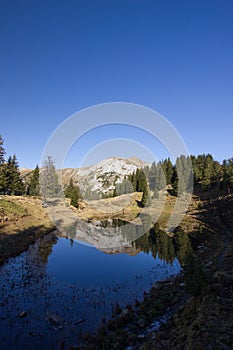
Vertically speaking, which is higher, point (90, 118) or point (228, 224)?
point (90, 118)

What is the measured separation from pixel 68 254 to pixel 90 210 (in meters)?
46.2

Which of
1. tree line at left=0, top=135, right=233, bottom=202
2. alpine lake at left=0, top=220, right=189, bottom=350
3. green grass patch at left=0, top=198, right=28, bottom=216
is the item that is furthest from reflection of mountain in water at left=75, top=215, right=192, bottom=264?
tree line at left=0, top=135, right=233, bottom=202

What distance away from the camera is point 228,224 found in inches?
1735

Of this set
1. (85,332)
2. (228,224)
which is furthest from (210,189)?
(85,332)

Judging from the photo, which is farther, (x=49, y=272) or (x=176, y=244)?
(x=176, y=244)

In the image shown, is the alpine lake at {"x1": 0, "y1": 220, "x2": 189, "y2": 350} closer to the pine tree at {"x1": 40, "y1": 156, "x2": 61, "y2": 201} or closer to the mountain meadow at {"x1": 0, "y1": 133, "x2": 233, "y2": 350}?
the mountain meadow at {"x1": 0, "y1": 133, "x2": 233, "y2": 350}

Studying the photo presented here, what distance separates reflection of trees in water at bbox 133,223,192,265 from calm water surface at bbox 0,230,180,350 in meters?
0.68

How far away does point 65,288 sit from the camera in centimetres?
1800

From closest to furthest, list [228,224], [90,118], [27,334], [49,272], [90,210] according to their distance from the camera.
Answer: [27,334] < [49,272] < [228,224] < [90,118] < [90,210]

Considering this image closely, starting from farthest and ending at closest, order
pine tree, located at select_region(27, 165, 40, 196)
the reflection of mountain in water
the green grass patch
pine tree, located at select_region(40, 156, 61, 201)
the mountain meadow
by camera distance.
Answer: pine tree, located at select_region(27, 165, 40, 196) < pine tree, located at select_region(40, 156, 61, 201) < the green grass patch < the reflection of mountain in water < the mountain meadow

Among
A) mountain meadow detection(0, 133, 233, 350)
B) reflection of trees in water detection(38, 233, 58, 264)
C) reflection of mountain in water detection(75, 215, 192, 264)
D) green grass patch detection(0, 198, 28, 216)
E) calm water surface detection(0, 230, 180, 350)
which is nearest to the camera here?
mountain meadow detection(0, 133, 233, 350)

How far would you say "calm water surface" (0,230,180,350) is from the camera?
39.1ft

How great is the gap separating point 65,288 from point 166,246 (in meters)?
18.3

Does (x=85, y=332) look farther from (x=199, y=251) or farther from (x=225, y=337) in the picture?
(x=199, y=251)
